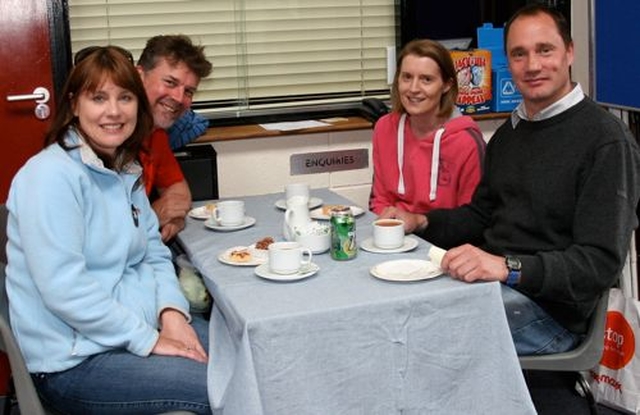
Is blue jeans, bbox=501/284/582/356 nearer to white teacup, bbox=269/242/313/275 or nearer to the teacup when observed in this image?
the teacup

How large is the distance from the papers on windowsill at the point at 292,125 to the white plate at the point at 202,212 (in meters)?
0.88

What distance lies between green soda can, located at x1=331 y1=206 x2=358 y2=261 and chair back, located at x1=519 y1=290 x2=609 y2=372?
0.53 m

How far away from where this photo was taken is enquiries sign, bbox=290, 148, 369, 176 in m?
3.44

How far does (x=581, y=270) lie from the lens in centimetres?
201

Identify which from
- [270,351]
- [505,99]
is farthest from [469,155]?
[270,351]

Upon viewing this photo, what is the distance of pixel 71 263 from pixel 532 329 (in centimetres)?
112

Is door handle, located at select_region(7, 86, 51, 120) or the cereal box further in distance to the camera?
the cereal box

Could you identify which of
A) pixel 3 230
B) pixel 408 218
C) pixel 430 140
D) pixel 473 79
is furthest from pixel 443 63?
pixel 3 230

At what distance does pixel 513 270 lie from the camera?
1.97 metres

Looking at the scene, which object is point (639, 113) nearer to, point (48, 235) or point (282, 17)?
point (282, 17)

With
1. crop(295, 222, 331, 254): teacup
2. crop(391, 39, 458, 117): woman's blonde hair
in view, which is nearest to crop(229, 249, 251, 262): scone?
crop(295, 222, 331, 254): teacup

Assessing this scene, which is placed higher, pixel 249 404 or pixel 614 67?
pixel 614 67

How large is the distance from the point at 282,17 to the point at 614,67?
1342 millimetres

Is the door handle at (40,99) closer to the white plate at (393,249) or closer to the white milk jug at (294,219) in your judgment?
the white milk jug at (294,219)
